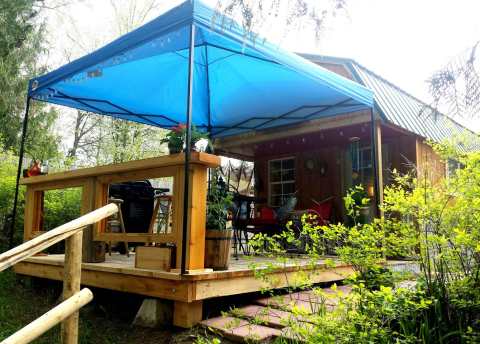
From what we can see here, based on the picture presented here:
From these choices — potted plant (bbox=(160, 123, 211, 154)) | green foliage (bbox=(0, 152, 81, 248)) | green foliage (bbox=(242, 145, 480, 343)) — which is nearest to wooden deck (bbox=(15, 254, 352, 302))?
green foliage (bbox=(242, 145, 480, 343))

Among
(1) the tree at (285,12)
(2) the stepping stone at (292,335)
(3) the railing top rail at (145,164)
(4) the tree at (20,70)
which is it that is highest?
(4) the tree at (20,70)

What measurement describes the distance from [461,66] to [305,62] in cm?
242

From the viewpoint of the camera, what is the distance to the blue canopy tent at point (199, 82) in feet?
11.6

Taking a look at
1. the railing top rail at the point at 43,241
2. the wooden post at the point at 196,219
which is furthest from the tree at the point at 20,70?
the railing top rail at the point at 43,241

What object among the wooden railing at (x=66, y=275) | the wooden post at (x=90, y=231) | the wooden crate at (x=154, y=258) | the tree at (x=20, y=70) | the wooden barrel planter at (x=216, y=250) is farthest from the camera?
the tree at (x=20, y=70)

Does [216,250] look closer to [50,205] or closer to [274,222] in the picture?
[274,222]

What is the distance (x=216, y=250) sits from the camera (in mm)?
3264

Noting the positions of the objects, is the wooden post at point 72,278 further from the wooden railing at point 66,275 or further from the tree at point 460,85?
the tree at point 460,85

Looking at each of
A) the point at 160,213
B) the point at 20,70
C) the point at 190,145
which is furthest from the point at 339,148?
the point at 20,70

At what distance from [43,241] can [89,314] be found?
6.45 ft

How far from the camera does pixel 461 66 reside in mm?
1897

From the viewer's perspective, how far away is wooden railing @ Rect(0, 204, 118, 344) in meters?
1.88

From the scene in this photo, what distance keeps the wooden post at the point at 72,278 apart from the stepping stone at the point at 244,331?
85 centimetres

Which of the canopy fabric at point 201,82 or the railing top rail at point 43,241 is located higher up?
the canopy fabric at point 201,82
